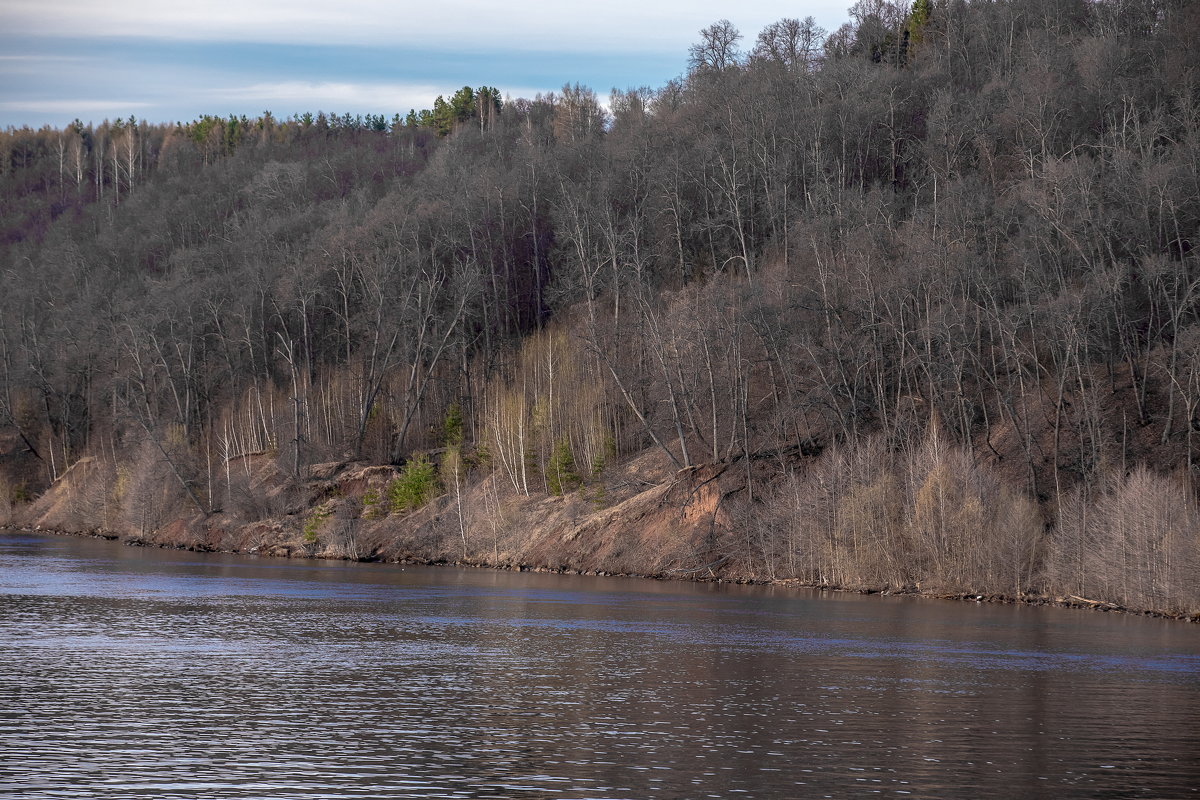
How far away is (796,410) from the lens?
81938mm

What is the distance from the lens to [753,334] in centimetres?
8619

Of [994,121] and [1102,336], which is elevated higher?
[994,121]

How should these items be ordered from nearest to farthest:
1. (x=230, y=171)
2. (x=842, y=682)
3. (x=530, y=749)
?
1. (x=530, y=749)
2. (x=842, y=682)
3. (x=230, y=171)

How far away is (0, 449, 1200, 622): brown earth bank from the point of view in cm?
6756

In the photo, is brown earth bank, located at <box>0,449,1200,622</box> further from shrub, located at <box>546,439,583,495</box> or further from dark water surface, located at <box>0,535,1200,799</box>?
dark water surface, located at <box>0,535,1200,799</box>

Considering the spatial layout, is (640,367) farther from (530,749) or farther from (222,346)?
(530,749)

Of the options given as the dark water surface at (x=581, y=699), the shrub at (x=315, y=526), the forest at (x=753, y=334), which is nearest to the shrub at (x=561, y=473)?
the forest at (x=753, y=334)

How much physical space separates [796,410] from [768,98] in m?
37.1

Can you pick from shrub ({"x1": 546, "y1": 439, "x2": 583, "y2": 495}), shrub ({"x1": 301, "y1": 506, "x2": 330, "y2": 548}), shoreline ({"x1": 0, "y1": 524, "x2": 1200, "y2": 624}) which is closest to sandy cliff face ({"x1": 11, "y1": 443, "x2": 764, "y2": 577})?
shrub ({"x1": 301, "y1": 506, "x2": 330, "y2": 548})

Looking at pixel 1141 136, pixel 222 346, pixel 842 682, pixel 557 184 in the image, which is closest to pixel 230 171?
pixel 222 346

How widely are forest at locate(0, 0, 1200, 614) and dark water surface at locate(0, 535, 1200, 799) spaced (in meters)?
13.0

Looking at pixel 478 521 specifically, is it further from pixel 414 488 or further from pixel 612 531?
pixel 612 531

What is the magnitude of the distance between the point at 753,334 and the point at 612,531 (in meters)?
17.2

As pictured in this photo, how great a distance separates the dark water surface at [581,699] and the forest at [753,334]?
42.7 feet
